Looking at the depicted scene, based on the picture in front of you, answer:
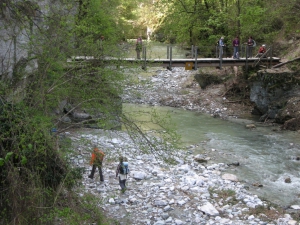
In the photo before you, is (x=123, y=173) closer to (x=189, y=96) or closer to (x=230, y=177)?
(x=230, y=177)

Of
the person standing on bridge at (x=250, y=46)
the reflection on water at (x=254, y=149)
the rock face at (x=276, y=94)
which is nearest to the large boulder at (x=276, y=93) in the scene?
the rock face at (x=276, y=94)

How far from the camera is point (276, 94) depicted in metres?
20.3

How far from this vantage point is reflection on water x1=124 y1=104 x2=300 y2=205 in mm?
11836

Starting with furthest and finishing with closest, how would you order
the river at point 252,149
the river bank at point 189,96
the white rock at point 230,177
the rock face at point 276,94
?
the river bank at point 189,96, the rock face at point 276,94, the white rock at point 230,177, the river at point 252,149

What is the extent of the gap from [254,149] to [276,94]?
19.5 feet

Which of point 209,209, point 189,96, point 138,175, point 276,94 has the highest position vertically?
point 276,94

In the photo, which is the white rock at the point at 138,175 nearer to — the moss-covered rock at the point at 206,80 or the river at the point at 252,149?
the river at the point at 252,149

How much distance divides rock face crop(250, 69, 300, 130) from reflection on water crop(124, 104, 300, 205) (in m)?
1.51

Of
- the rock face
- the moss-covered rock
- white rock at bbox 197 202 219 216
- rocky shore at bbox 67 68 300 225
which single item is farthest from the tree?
the moss-covered rock

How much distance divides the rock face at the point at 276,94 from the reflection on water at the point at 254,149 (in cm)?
151

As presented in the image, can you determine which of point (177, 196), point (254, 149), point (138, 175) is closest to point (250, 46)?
point (254, 149)

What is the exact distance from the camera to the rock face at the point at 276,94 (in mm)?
19219

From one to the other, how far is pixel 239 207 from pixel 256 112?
12.0m

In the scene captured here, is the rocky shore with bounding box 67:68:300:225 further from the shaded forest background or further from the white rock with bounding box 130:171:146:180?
the shaded forest background
